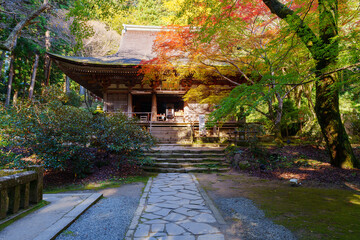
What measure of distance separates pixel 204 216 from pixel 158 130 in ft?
31.4

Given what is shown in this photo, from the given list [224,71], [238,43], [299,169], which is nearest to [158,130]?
[224,71]

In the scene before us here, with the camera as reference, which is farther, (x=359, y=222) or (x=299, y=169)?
(x=299, y=169)

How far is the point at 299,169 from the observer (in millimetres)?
6895

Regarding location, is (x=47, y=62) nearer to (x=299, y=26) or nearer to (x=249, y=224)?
(x=299, y=26)

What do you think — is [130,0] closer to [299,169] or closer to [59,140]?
[59,140]

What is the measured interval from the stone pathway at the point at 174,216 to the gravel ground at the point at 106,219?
162 mm

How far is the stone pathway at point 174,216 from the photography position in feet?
8.93

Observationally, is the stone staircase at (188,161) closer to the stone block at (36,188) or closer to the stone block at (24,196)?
the stone block at (36,188)

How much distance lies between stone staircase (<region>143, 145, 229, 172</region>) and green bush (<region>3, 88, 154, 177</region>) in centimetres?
132

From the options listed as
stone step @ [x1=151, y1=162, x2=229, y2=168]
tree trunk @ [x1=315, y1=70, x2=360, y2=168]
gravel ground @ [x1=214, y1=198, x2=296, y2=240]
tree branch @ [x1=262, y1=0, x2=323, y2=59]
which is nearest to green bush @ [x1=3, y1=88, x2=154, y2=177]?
stone step @ [x1=151, y1=162, x2=229, y2=168]

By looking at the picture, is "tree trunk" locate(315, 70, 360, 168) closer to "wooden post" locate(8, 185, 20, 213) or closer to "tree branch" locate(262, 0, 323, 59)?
"tree branch" locate(262, 0, 323, 59)

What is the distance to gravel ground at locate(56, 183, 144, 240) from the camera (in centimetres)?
267

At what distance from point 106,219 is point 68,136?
324cm

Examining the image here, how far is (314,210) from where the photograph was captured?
3.65m
